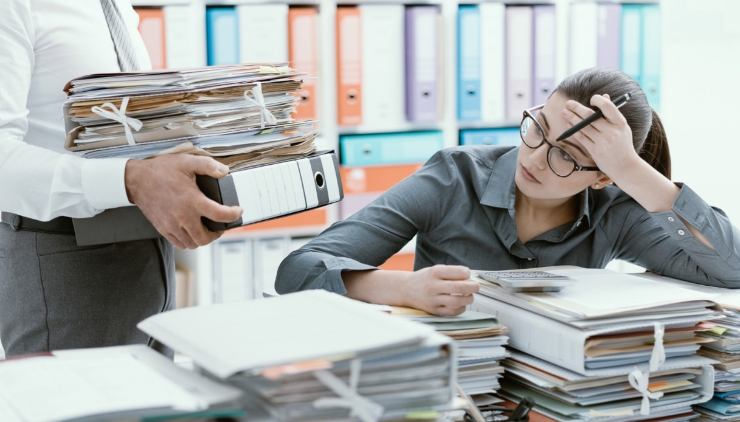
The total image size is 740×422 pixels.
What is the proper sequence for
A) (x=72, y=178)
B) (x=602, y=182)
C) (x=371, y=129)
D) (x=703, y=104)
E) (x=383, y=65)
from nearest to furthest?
(x=72, y=178)
(x=602, y=182)
(x=383, y=65)
(x=371, y=129)
(x=703, y=104)

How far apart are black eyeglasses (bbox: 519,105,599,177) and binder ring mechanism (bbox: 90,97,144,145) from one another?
2.24 feet

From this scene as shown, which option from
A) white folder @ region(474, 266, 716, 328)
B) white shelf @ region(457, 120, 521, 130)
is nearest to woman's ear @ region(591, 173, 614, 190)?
white folder @ region(474, 266, 716, 328)

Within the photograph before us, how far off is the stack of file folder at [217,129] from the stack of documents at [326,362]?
340 mm

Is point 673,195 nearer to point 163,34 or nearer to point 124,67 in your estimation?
point 124,67

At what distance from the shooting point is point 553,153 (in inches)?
58.9

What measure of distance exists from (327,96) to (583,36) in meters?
1.06

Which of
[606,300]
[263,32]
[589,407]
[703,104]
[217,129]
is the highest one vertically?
[263,32]

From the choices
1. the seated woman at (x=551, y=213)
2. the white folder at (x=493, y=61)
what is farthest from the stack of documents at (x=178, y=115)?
the white folder at (x=493, y=61)

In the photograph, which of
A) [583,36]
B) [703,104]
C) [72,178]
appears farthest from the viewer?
[703,104]

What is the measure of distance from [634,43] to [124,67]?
252cm

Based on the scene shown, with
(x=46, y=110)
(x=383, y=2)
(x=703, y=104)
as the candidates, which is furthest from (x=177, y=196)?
(x=703, y=104)

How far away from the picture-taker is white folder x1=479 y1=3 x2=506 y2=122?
325cm

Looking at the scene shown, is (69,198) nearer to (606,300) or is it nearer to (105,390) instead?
(105,390)

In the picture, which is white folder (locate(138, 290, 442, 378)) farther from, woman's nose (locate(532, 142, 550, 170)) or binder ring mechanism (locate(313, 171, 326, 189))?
woman's nose (locate(532, 142, 550, 170))
